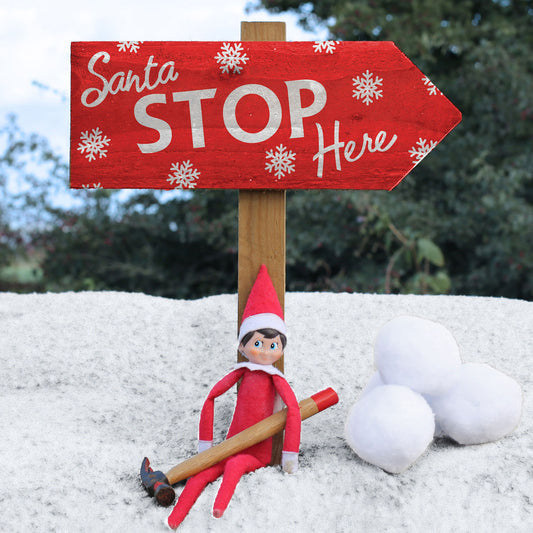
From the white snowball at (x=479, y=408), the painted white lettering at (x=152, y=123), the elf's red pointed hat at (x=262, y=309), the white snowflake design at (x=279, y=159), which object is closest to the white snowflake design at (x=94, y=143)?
the painted white lettering at (x=152, y=123)

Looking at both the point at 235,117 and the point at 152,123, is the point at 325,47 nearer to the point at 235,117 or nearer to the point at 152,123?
the point at 235,117

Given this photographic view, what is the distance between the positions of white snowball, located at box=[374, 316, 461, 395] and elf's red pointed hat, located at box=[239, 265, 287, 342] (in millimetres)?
300

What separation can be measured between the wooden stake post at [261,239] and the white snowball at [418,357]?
0.34 metres

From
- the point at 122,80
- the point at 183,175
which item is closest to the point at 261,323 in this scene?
the point at 183,175

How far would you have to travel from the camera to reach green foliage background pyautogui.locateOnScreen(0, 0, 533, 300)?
A: 4.89 meters

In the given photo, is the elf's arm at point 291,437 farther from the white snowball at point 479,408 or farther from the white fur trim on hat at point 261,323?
the white snowball at point 479,408

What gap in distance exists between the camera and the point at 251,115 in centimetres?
176

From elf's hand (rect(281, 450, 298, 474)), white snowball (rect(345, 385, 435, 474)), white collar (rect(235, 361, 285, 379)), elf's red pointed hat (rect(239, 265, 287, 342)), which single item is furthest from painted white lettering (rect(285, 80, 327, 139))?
elf's hand (rect(281, 450, 298, 474))

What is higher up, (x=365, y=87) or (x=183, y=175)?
(x=365, y=87)

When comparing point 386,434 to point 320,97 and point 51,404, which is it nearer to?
point 320,97

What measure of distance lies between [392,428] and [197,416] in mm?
811

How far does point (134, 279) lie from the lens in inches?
224

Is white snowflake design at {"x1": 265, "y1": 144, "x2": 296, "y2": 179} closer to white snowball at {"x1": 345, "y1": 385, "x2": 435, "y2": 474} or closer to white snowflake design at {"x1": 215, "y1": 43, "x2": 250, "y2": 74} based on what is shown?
white snowflake design at {"x1": 215, "y1": 43, "x2": 250, "y2": 74}

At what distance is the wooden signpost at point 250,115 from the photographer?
1761 millimetres
